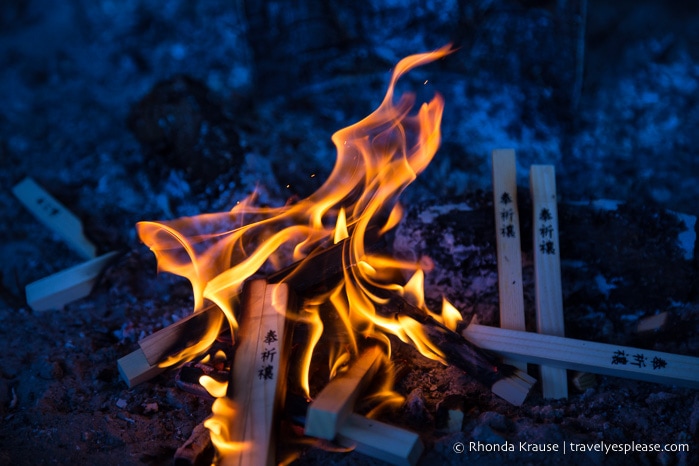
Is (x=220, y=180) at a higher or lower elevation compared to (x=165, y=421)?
higher

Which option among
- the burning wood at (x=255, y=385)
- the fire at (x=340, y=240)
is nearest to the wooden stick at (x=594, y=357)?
the fire at (x=340, y=240)

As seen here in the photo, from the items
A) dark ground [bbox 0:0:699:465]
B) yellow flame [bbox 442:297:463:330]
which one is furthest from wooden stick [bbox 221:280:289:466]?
yellow flame [bbox 442:297:463:330]

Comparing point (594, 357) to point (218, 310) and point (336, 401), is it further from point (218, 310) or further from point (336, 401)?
point (218, 310)

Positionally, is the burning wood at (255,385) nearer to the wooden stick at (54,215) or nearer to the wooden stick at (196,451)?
the wooden stick at (196,451)

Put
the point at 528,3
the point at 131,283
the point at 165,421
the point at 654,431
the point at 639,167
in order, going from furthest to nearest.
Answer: the point at 528,3, the point at 639,167, the point at 131,283, the point at 165,421, the point at 654,431

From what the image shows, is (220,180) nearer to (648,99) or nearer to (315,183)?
(315,183)

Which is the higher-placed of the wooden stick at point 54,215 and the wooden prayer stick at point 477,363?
the wooden stick at point 54,215

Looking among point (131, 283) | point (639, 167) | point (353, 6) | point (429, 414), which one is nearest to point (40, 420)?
point (131, 283)
